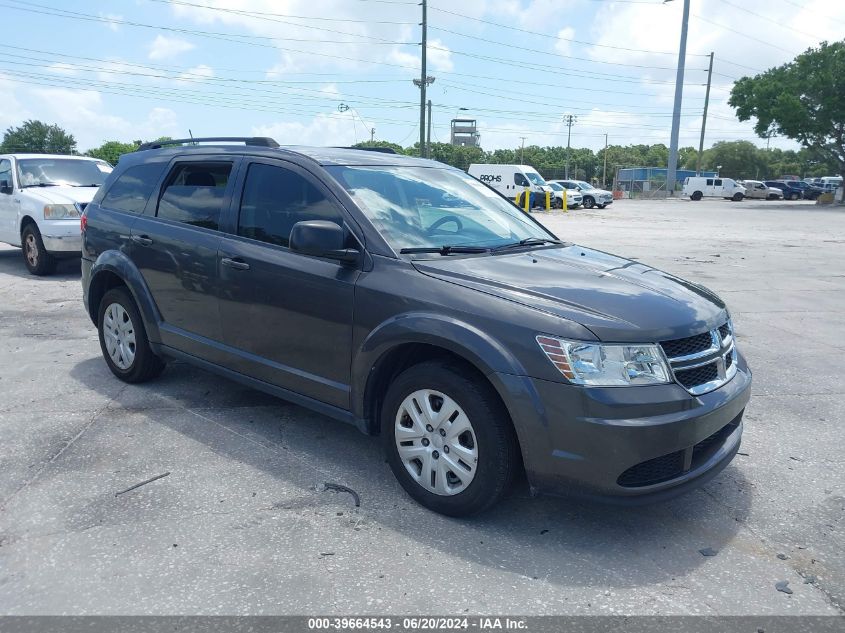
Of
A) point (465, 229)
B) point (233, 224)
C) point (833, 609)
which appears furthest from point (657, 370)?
point (233, 224)

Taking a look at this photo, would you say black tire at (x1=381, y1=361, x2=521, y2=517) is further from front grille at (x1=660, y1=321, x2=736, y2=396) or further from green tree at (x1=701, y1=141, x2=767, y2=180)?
green tree at (x1=701, y1=141, x2=767, y2=180)

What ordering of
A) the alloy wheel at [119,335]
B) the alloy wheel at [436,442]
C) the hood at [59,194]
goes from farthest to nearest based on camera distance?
the hood at [59,194] → the alloy wheel at [119,335] → the alloy wheel at [436,442]

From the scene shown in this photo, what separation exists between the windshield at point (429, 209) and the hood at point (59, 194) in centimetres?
818

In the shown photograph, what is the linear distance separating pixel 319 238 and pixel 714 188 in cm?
6328

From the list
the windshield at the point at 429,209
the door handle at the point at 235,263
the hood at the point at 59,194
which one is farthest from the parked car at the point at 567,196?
the door handle at the point at 235,263

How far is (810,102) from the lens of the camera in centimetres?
4703

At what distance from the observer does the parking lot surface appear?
2.84m

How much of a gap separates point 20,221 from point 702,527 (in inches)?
437

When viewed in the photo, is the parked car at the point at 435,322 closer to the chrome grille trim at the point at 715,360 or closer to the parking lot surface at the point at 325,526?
the chrome grille trim at the point at 715,360

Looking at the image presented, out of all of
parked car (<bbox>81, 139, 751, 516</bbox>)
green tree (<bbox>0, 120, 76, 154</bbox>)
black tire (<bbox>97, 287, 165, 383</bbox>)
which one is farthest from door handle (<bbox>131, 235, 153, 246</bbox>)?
green tree (<bbox>0, 120, 76, 154</bbox>)

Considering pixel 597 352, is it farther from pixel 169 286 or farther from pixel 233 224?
pixel 169 286

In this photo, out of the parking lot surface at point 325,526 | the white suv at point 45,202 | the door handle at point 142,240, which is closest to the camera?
the parking lot surface at point 325,526

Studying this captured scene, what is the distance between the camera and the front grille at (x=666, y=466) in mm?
3030

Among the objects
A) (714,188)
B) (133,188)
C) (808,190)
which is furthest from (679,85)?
(133,188)
